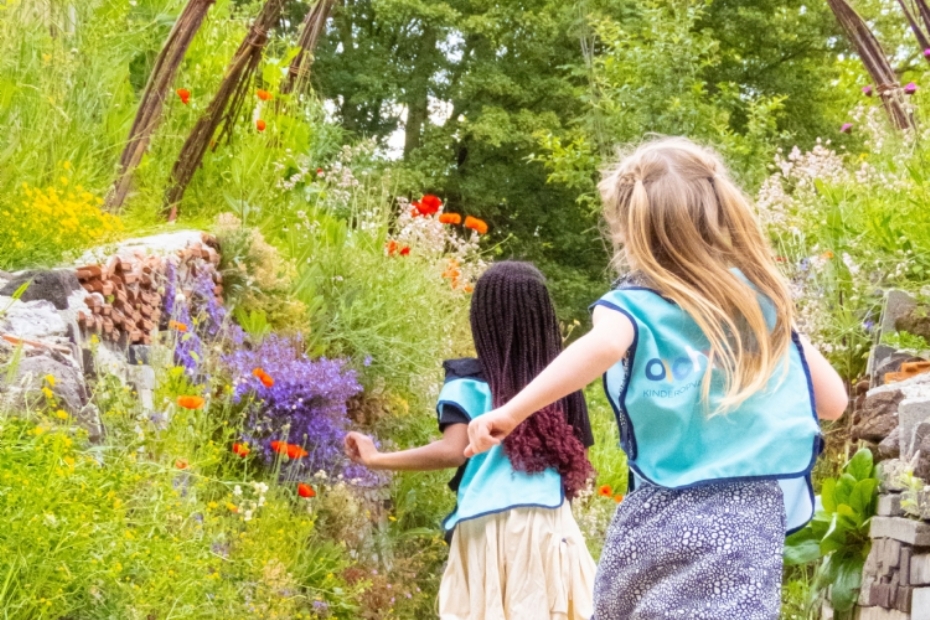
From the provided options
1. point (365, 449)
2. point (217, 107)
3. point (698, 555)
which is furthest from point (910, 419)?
point (217, 107)

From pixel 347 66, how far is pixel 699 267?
48.6 feet

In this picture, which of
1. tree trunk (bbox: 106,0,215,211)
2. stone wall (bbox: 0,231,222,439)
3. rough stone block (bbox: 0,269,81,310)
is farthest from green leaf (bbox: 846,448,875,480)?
tree trunk (bbox: 106,0,215,211)

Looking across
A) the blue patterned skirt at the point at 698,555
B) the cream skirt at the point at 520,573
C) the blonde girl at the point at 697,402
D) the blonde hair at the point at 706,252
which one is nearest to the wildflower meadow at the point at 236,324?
the blonde hair at the point at 706,252

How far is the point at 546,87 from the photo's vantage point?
16.3m

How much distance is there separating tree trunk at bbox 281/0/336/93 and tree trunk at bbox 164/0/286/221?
3.68 feet

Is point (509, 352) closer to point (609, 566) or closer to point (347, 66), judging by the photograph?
point (609, 566)

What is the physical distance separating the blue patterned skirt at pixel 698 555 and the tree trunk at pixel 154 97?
10.6ft

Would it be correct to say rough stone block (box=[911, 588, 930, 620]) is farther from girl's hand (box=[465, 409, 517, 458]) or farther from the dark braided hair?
girl's hand (box=[465, 409, 517, 458])

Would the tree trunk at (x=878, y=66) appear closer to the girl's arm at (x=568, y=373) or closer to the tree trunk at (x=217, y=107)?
the tree trunk at (x=217, y=107)

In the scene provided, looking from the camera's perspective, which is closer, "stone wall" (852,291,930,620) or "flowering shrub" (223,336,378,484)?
"stone wall" (852,291,930,620)

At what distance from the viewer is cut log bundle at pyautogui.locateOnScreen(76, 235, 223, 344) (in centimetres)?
355

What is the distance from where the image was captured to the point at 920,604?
131 inches

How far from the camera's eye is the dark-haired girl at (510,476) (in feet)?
10.9

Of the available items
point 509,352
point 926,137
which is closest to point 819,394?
Answer: point 509,352
